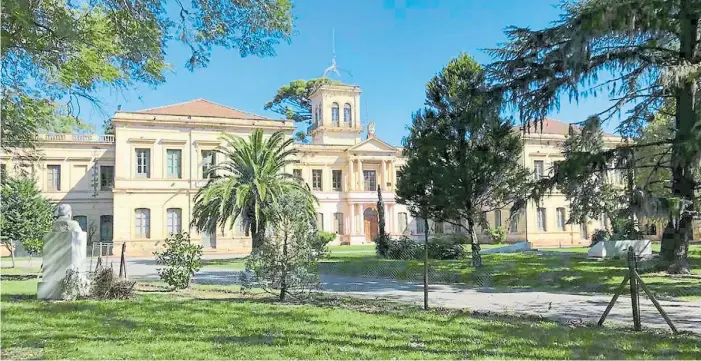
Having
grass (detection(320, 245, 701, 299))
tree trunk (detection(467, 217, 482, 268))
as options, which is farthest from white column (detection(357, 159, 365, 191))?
tree trunk (detection(467, 217, 482, 268))

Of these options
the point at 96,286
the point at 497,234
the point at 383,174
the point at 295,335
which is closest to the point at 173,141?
the point at 383,174

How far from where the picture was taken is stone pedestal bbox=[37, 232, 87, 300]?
9695 millimetres

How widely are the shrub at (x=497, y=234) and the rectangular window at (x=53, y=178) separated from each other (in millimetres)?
31463

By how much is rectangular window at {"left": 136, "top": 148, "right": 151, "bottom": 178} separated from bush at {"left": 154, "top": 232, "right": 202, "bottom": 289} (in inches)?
1023

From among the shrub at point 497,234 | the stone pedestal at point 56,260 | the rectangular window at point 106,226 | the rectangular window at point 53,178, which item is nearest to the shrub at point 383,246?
the stone pedestal at point 56,260

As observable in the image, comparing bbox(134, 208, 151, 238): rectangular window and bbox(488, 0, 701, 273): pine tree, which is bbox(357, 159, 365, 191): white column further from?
bbox(488, 0, 701, 273): pine tree

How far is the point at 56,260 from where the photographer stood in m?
9.70

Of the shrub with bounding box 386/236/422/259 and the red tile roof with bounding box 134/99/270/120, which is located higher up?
the red tile roof with bounding box 134/99/270/120

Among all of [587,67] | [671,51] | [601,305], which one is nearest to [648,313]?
[601,305]

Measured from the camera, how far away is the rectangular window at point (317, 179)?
44562 mm

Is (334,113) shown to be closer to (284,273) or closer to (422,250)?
(422,250)

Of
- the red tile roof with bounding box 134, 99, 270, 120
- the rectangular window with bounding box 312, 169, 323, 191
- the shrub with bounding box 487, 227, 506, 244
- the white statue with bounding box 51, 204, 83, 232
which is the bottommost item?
the shrub with bounding box 487, 227, 506, 244

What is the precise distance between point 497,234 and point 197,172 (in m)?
22.6

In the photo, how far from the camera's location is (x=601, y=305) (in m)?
9.84
